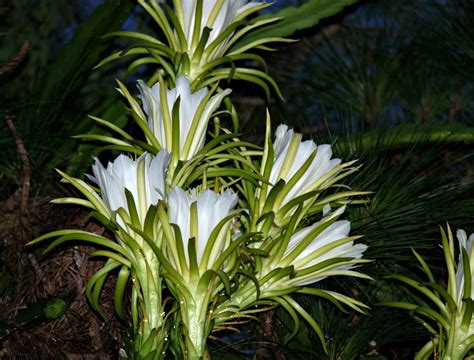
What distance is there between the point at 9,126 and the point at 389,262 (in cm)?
69

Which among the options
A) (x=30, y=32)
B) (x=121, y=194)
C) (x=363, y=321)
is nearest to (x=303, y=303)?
(x=363, y=321)

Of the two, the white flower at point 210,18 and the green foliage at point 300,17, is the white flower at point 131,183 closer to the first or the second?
the white flower at point 210,18

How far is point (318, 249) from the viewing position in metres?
0.97

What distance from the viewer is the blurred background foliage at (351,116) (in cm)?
123

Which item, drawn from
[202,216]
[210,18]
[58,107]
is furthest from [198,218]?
[58,107]

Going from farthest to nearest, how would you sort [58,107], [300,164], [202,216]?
[58,107]
[300,164]
[202,216]

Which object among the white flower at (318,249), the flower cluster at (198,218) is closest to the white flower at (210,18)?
the flower cluster at (198,218)

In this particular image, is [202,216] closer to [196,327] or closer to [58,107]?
[196,327]

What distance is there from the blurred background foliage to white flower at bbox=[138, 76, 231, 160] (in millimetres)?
317

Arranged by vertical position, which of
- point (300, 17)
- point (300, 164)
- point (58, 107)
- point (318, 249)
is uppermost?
point (300, 17)

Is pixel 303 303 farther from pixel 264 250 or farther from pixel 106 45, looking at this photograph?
pixel 106 45

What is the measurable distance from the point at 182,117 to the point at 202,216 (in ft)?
0.50

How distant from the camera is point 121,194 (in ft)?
3.05

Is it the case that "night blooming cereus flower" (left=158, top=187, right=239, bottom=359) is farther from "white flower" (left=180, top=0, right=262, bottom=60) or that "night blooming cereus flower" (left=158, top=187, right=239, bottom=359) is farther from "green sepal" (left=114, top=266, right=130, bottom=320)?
"white flower" (left=180, top=0, right=262, bottom=60)
